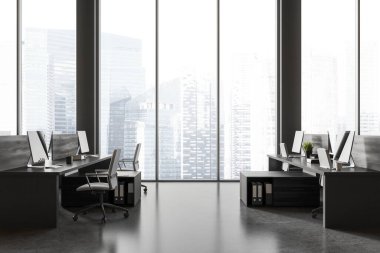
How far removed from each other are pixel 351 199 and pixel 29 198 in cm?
411

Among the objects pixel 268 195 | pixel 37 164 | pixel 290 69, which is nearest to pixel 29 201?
pixel 37 164

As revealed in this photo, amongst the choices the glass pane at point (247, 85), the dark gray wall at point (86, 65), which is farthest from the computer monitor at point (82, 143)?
the glass pane at point (247, 85)

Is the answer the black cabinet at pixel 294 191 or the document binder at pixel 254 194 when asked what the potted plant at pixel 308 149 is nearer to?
the black cabinet at pixel 294 191

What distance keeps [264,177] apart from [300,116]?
9.86 feet

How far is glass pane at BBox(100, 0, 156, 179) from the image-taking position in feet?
28.9

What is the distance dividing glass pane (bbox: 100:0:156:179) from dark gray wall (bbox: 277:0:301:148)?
2.94m

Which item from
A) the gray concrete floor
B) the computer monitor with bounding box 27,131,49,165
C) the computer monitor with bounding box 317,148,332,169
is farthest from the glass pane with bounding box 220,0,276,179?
the computer monitor with bounding box 27,131,49,165

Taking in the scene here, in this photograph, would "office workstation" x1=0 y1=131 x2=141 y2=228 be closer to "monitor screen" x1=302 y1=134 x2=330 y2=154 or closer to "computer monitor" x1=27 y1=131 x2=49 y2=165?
"computer monitor" x1=27 y1=131 x2=49 y2=165

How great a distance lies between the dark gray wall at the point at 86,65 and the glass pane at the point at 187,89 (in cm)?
154

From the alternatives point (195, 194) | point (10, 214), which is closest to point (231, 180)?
point (195, 194)

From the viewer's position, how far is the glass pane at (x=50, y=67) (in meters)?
8.73

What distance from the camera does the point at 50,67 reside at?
29.2 feet

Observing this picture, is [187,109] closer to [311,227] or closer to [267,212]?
[267,212]

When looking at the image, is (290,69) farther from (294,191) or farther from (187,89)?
(294,191)
